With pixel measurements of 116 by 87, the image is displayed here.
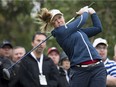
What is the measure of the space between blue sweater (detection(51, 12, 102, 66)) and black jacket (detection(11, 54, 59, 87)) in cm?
254

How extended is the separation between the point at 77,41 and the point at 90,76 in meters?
0.58

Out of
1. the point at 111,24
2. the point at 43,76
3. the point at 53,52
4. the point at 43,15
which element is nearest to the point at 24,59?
the point at 43,76

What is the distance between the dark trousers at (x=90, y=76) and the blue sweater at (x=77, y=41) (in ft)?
0.47

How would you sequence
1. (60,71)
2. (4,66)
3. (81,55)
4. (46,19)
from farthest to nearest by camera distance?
(60,71), (4,66), (46,19), (81,55)

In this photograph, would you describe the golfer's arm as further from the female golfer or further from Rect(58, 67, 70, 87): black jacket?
Rect(58, 67, 70, 87): black jacket

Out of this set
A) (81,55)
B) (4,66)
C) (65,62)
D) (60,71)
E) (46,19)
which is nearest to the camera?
(81,55)

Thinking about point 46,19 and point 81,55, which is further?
point 46,19

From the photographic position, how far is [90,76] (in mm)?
10203

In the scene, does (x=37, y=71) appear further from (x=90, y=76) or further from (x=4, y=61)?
(x=90, y=76)

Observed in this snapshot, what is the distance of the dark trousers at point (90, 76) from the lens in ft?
33.3

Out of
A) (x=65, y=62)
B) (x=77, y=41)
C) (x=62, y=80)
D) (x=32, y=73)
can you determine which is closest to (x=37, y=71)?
(x=32, y=73)

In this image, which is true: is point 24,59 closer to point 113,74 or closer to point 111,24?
point 113,74

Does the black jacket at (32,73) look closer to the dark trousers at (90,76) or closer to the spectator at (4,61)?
the spectator at (4,61)

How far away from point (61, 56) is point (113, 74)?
13.1 ft
